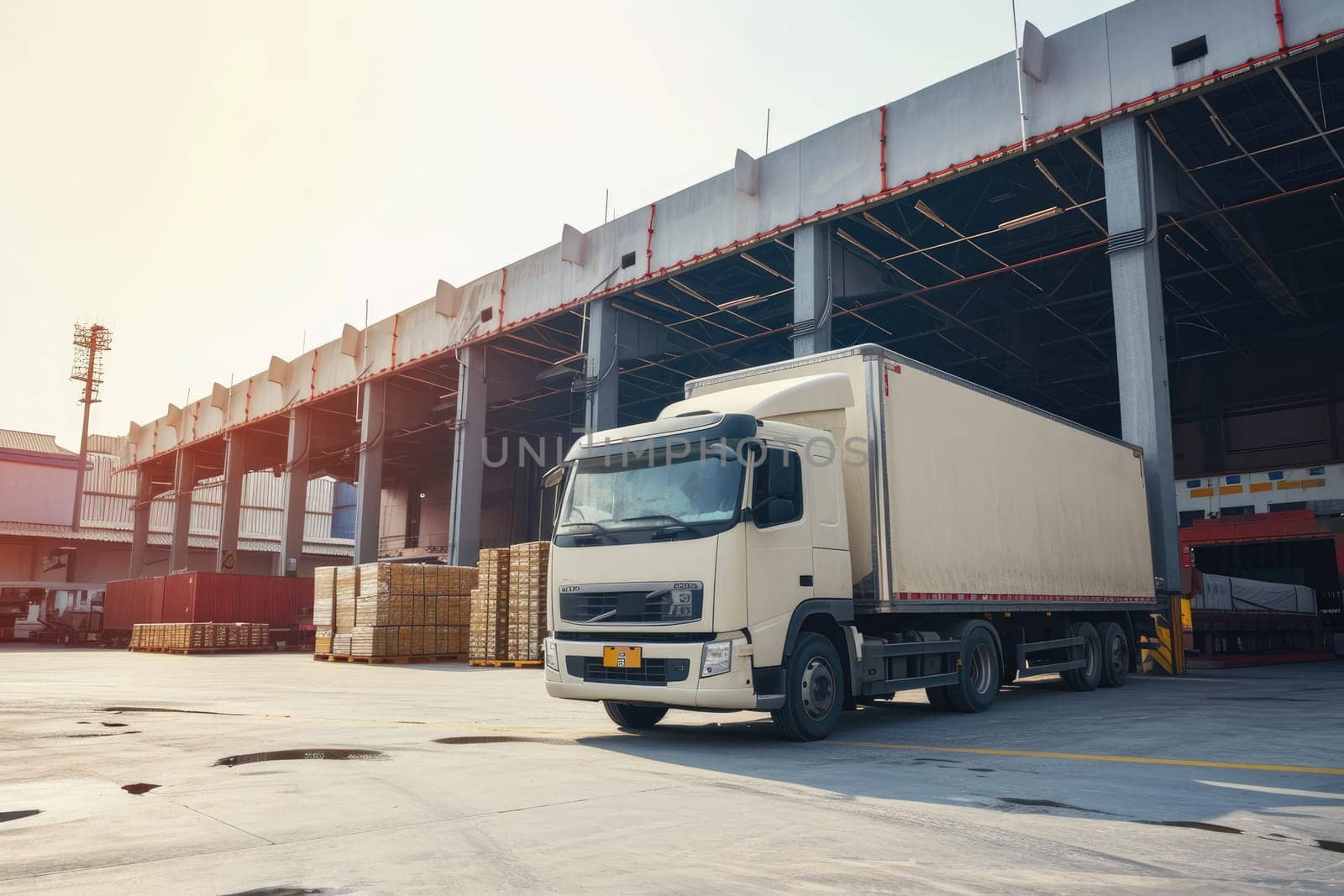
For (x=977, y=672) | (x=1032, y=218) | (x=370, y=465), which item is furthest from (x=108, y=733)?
(x=370, y=465)

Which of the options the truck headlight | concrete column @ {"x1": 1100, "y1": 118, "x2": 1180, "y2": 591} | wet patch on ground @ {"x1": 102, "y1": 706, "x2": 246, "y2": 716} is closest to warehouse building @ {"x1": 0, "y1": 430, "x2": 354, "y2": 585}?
wet patch on ground @ {"x1": 102, "y1": 706, "x2": 246, "y2": 716}

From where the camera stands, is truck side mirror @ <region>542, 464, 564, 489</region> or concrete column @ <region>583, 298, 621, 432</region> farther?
concrete column @ <region>583, 298, 621, 432</region>

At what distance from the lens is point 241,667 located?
23.3 m

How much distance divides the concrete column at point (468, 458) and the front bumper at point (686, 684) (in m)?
22.3

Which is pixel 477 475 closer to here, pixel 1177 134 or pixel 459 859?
pixel 1177 134

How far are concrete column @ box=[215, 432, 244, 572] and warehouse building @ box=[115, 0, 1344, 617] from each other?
12 cm

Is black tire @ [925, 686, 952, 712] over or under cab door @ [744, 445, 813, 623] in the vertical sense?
under

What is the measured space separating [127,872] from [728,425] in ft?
17.9

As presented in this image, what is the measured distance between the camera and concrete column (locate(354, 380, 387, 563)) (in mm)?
35344

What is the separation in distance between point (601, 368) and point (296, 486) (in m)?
19.2

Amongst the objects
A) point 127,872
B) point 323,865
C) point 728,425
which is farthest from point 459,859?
point 728,425

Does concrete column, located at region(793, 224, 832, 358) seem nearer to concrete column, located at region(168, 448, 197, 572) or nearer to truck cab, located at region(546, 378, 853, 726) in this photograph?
truck cab, located at region(546, 378, 853, 726)

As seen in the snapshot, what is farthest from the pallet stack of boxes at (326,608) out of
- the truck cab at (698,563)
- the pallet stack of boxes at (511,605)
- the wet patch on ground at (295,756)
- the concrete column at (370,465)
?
the truck cab at (698,563)

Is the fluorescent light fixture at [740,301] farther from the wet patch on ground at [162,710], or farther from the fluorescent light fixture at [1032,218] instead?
the wet patch on ground at [162,710]
